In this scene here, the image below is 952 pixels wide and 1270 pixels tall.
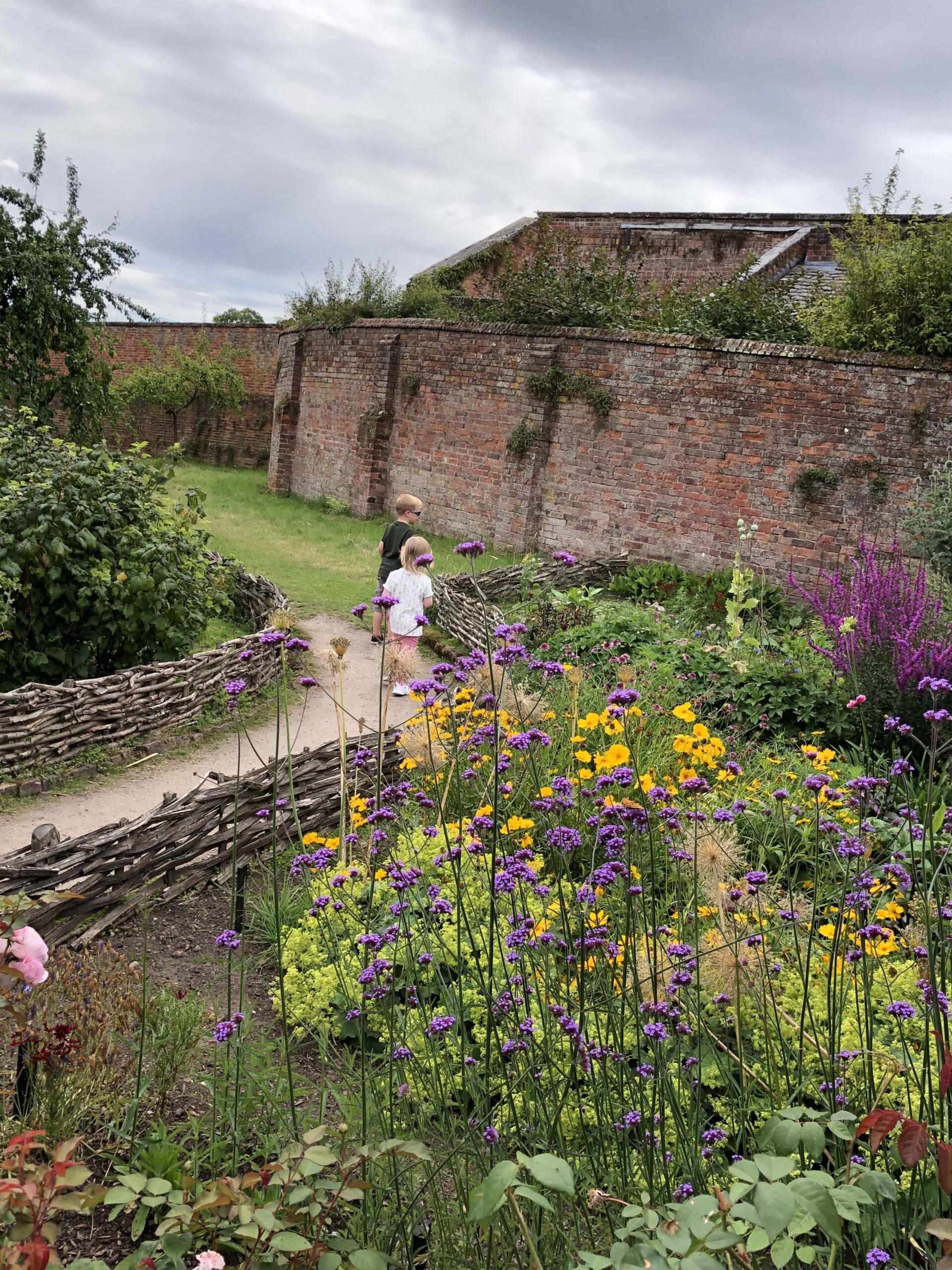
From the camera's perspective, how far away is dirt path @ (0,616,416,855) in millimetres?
5785

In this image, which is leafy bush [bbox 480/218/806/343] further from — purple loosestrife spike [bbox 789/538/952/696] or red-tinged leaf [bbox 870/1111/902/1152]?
red-tinged leaf [bbox 870/1111/902/1152]

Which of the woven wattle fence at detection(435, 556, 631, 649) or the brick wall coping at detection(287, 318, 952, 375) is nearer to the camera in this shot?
the woven wattle fence at detection(435, 556, 631, 649)

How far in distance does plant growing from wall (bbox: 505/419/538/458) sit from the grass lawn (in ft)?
5.25

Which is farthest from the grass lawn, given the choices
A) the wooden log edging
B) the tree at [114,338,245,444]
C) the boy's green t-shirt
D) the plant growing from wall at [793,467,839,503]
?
the tree at [114,338,245,444]

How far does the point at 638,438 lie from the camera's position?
13867 mm

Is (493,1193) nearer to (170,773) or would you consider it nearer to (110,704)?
(170,773)

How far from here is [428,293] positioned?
1872cm

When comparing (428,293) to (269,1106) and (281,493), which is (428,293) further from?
(269,1106)

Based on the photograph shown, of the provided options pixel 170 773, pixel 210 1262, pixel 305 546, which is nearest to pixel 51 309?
pixel 305 546

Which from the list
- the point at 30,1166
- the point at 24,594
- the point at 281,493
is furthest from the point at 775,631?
the point at 281,493

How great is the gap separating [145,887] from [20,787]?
1.97 meters

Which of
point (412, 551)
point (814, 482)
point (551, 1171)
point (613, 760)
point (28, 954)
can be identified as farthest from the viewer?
point (814, 482)

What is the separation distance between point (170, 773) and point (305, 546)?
875 centimetres

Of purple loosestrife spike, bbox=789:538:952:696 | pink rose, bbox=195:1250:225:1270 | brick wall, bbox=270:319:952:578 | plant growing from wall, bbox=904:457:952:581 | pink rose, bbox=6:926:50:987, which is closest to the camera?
pink rose, bbox=195:1250:225:1270
